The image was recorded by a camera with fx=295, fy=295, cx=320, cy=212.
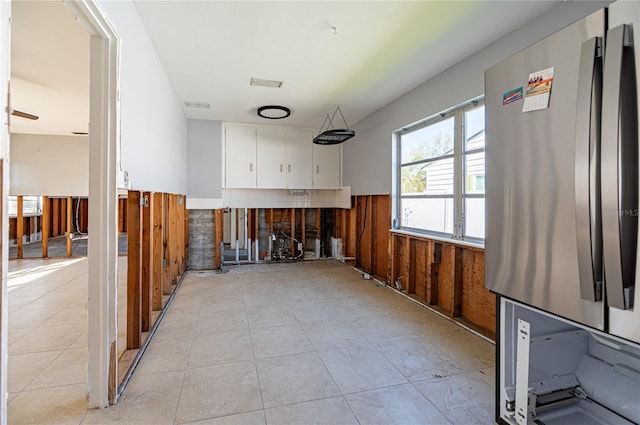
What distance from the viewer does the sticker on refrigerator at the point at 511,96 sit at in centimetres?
138

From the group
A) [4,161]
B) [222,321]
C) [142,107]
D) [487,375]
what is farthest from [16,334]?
[487,375]

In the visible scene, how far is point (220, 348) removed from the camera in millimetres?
2498

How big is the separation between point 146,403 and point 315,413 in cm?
105

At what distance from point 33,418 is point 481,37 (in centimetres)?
Answer: 418

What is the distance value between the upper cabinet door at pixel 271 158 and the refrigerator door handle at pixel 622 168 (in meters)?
5.05

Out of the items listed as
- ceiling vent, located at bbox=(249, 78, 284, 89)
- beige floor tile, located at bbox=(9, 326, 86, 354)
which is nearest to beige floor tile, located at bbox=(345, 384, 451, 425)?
beige floor tile, located at bbox=(9, 326, 86, 354)

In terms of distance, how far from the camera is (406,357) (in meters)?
2.37

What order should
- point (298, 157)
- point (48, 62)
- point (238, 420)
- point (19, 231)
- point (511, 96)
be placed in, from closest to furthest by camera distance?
point (511, 96)
point (238, 420)
point (48, 62)
point (298, 157)
point (19, 231)

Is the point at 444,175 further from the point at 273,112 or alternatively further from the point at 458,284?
the point at 273,112

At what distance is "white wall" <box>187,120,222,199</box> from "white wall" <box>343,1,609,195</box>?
2.42 metres

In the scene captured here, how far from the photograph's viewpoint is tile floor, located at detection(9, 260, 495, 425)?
174 cm

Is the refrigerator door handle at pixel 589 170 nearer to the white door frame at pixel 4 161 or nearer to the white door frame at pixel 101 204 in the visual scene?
the white door frame at pixel 4 161

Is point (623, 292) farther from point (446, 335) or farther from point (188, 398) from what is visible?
point (188, 398)

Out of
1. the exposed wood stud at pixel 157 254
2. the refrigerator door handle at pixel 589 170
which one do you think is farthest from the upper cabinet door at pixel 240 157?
the refrigerator door handle at pixel 589 170
